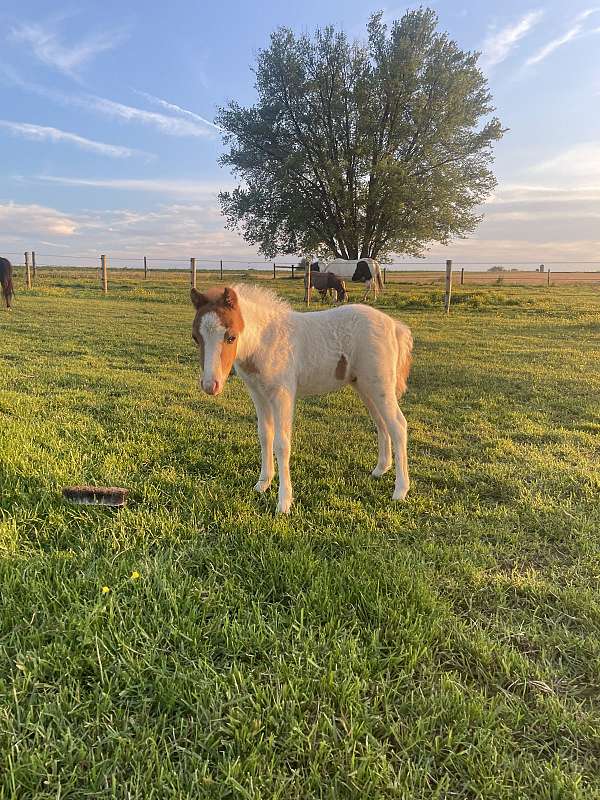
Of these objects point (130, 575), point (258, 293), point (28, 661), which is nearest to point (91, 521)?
point (130, 575)

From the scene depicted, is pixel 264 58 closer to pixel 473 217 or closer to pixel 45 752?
pixel 473 217

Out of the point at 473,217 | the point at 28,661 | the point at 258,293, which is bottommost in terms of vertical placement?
the point at 28,661

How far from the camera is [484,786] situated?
4.72ft

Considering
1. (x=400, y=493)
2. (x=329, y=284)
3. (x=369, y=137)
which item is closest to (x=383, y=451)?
(x=400, y=493)

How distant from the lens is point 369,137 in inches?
901

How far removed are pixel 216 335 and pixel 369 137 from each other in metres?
24.1

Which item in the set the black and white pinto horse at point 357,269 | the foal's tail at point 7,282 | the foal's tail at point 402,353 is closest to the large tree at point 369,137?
the black and white pinto horse at point 357,269

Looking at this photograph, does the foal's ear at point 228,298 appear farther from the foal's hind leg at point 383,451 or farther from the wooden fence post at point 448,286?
the wooden fence post at point 448,286

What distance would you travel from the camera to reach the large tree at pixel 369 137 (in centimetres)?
2197

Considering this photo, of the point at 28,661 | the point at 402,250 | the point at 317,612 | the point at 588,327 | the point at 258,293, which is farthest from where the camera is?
the point at 402,250

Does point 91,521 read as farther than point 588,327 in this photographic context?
No

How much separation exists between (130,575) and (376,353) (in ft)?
7.69

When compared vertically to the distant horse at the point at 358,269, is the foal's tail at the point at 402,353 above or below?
below

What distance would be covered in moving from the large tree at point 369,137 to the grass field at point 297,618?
2115 cm
